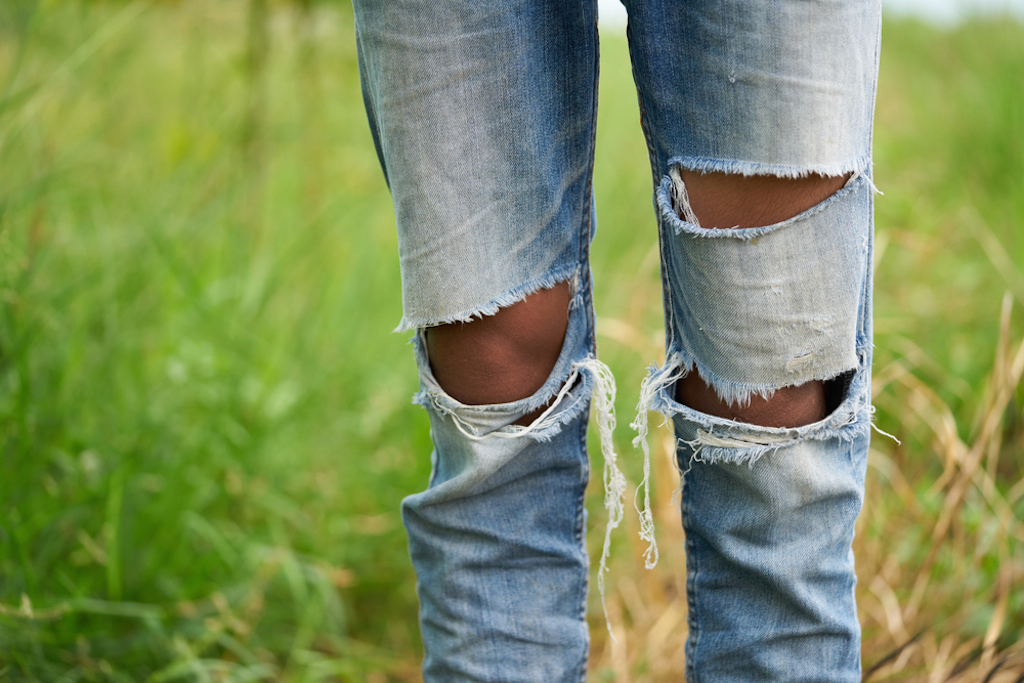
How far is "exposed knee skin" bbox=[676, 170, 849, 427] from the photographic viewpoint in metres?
0.60

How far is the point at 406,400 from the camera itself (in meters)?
1.65

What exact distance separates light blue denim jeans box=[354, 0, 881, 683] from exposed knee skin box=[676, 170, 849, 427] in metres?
0.01

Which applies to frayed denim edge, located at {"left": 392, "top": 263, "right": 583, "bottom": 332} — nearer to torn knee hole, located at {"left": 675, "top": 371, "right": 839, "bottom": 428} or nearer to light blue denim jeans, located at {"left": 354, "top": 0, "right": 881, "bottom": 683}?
light blue denim jeans, located at {"left": 354, "top": 0, "right": 881, "bottom": 683}

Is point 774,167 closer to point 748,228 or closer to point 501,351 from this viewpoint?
point 748,228

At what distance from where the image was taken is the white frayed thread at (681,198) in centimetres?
63

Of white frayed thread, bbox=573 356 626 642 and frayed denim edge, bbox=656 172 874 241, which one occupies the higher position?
frayed denim edge, bbox=656 172 874 241

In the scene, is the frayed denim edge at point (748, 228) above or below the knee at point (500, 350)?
above

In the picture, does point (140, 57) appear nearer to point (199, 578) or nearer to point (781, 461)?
point (199, 578)

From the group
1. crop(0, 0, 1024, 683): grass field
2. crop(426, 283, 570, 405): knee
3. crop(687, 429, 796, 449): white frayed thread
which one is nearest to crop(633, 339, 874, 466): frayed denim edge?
crop(687, 429, 796, 449): white frayed thread

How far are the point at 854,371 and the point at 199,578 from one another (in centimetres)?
96

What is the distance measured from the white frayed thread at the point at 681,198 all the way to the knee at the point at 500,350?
0.49 ft

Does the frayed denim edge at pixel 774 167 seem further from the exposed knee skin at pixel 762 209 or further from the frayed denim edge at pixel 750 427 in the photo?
the frayed denim edge at pixel 750 427

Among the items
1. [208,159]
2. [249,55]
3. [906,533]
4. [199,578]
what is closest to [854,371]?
[906,533]

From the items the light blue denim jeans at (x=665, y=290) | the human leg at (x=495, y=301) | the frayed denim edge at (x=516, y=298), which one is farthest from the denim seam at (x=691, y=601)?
the frayed denim edge at (x=516, y=298)
